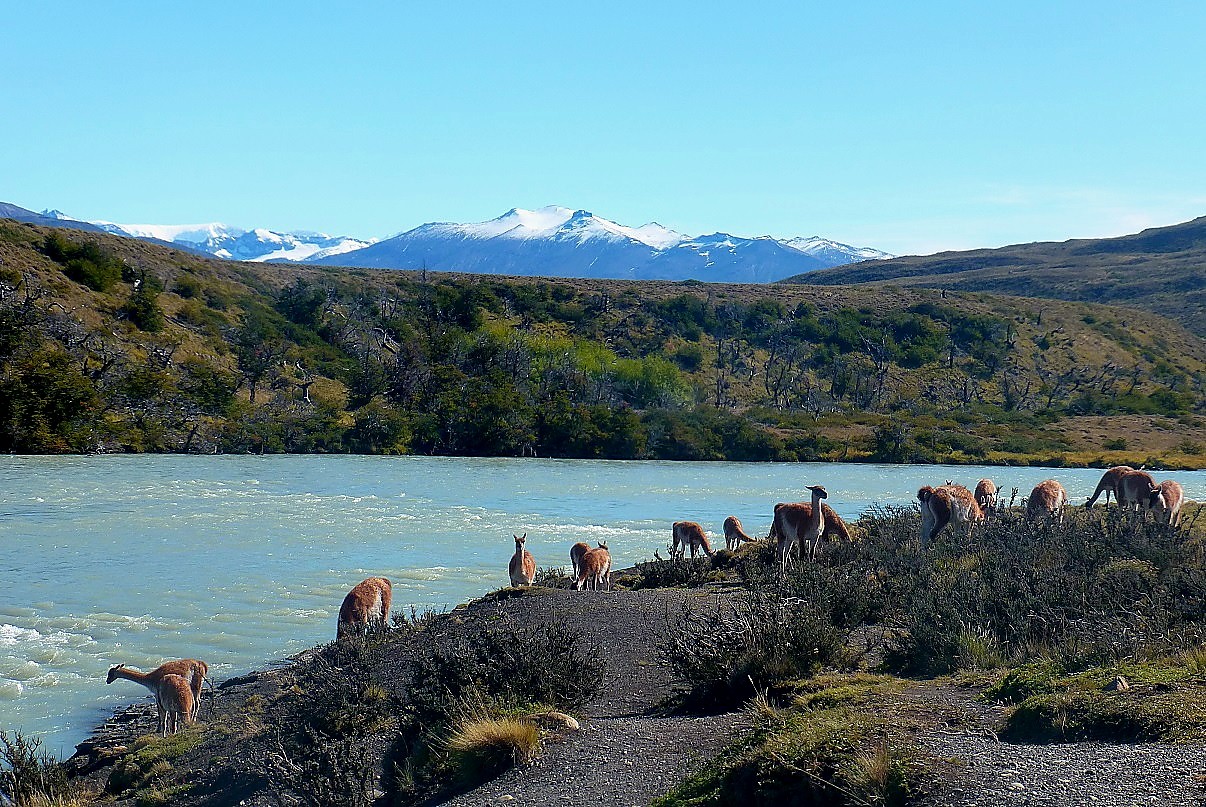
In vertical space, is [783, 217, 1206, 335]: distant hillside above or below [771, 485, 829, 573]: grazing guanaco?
above

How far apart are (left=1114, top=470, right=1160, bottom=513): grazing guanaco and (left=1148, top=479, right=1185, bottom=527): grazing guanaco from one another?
0.25ft

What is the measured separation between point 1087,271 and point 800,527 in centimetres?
14751

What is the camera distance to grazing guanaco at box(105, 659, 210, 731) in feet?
36.9

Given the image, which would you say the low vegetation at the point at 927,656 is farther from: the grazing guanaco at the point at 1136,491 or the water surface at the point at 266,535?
the water surface at the point at 266,535

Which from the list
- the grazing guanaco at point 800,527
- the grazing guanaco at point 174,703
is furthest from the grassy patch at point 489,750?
the grazing guanaco at point 800,527

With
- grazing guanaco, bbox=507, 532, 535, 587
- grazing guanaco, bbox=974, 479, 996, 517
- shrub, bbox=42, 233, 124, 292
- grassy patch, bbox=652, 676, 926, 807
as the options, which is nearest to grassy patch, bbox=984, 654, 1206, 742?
grassy patch, bbox=652, 676, 926, 807

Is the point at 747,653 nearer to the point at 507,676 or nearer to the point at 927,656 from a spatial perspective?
the point at 927,656

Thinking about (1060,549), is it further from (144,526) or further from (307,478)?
(307,478)

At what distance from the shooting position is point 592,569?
1611 cm

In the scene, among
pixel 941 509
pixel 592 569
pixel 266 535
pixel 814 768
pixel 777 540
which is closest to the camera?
pixel 814 768

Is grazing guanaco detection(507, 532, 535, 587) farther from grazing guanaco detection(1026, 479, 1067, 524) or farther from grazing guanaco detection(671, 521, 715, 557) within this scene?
grazing guanaco detection(1026, 479, 1067, 524)

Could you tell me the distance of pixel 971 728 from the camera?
726 centimetres

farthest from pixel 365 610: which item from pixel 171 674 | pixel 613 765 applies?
pixel 613 765

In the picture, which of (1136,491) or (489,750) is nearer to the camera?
(489,750)
